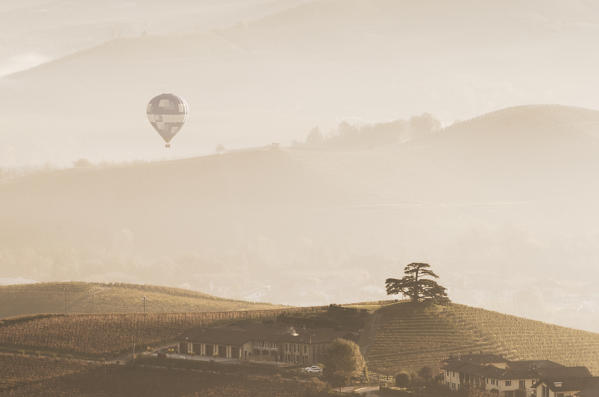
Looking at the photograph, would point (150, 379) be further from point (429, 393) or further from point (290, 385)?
point (429, 393)

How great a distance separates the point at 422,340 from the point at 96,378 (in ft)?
136

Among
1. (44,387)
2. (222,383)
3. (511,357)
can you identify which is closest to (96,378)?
(44,387)

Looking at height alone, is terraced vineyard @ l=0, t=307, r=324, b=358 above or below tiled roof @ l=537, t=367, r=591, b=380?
above

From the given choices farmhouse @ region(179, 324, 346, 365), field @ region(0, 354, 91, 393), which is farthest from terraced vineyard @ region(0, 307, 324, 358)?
farmhouse @ region(179, 324, 346, 365)

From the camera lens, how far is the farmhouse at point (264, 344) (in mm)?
147500

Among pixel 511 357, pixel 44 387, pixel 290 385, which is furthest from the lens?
pixel 511 357

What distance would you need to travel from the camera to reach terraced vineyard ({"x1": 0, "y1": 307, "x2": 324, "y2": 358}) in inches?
6260

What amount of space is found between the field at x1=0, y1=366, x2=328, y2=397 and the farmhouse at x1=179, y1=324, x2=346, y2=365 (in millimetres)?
8511

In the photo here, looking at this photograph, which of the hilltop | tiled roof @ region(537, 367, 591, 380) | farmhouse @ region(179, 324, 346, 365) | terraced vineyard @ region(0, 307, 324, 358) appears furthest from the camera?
terraced vineyard @ region(0, 307, 324, 358)

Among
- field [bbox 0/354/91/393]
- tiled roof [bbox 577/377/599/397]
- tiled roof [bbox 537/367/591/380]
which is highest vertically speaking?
field [bbox 0/354/91/393]

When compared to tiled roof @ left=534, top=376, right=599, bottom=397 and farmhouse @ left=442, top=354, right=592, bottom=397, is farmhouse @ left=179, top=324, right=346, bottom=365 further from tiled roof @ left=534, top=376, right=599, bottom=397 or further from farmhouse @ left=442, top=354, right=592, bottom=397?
tiled roof @ left=534, top=376, right=599, bottom=397

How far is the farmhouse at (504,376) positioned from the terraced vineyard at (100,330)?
37.4m

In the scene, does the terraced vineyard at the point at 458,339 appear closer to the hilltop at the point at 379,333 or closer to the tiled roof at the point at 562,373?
the hilltop at the point at 379,333

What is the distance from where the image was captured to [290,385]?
134m
